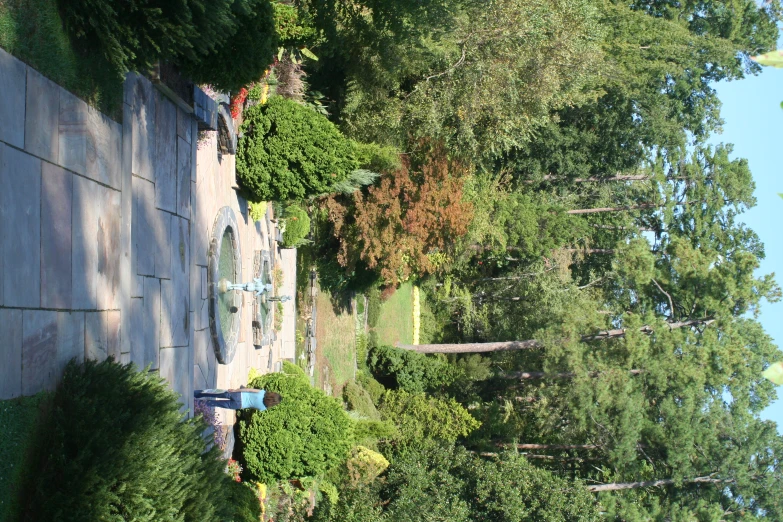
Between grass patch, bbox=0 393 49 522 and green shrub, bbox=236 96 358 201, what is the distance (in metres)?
7.57

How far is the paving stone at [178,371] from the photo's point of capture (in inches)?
355

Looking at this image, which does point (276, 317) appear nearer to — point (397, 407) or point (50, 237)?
point (397, 407)

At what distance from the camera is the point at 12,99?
5750mm

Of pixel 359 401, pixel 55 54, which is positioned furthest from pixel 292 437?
pixel 359 401

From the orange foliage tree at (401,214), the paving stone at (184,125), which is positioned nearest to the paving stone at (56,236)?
the paving stone at (184,125)

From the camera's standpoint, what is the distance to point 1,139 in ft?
18.2

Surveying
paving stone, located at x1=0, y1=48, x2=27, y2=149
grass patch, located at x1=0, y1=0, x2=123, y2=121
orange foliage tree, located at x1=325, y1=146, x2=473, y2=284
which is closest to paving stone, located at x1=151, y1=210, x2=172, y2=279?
grass patch, located at x1=0, y1=0, x2=123, y2=121

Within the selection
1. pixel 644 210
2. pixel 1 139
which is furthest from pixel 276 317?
pixel 644 210

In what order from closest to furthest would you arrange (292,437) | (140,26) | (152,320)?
(140,26), (152,320), (292,437)

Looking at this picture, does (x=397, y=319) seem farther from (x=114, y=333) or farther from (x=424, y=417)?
(x=114, y=333)

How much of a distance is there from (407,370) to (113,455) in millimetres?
18220

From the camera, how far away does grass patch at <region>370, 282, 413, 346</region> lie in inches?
993

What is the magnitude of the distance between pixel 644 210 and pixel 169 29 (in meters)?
26.6

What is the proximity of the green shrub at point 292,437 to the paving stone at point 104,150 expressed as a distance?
20.7 ft
